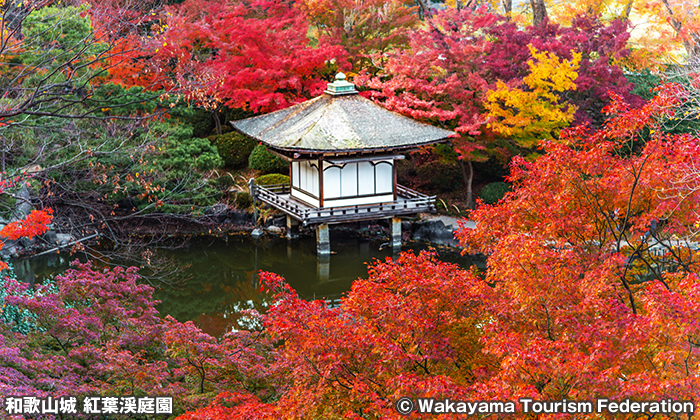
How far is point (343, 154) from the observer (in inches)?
857

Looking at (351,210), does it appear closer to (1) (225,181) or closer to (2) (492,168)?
(1) (225,181)

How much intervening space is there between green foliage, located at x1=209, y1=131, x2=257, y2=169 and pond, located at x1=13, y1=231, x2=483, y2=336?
471 cm

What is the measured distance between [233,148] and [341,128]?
22.4 feet

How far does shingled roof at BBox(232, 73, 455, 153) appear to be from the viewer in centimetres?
2120

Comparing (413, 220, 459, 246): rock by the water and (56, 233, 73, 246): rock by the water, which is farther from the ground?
(56, 233, 73, 246): rock by the water

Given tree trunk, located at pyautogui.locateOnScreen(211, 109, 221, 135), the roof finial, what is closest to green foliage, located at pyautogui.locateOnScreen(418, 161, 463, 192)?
the roof finial

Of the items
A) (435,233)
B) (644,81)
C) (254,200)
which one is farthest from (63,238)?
(644,81)

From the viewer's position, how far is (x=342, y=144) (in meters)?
21.2

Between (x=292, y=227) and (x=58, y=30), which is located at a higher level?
(x=58, y=30)

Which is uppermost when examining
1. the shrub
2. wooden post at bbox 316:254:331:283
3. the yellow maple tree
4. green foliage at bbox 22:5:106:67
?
green foliage at bbox 22:5:106:67

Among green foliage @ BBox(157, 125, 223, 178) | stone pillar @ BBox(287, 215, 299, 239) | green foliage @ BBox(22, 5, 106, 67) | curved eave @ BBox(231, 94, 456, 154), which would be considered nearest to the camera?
green foliage @ BBox(22, 5, 106, 67)

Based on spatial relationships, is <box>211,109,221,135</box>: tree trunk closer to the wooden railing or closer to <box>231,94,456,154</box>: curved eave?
<box>231,94,456,154</box>: curved eave

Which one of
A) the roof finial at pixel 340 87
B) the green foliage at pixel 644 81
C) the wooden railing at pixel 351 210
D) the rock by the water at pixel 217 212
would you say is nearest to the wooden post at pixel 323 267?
the wooden railing at pixel 351 210

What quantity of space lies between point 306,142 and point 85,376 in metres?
12.9
